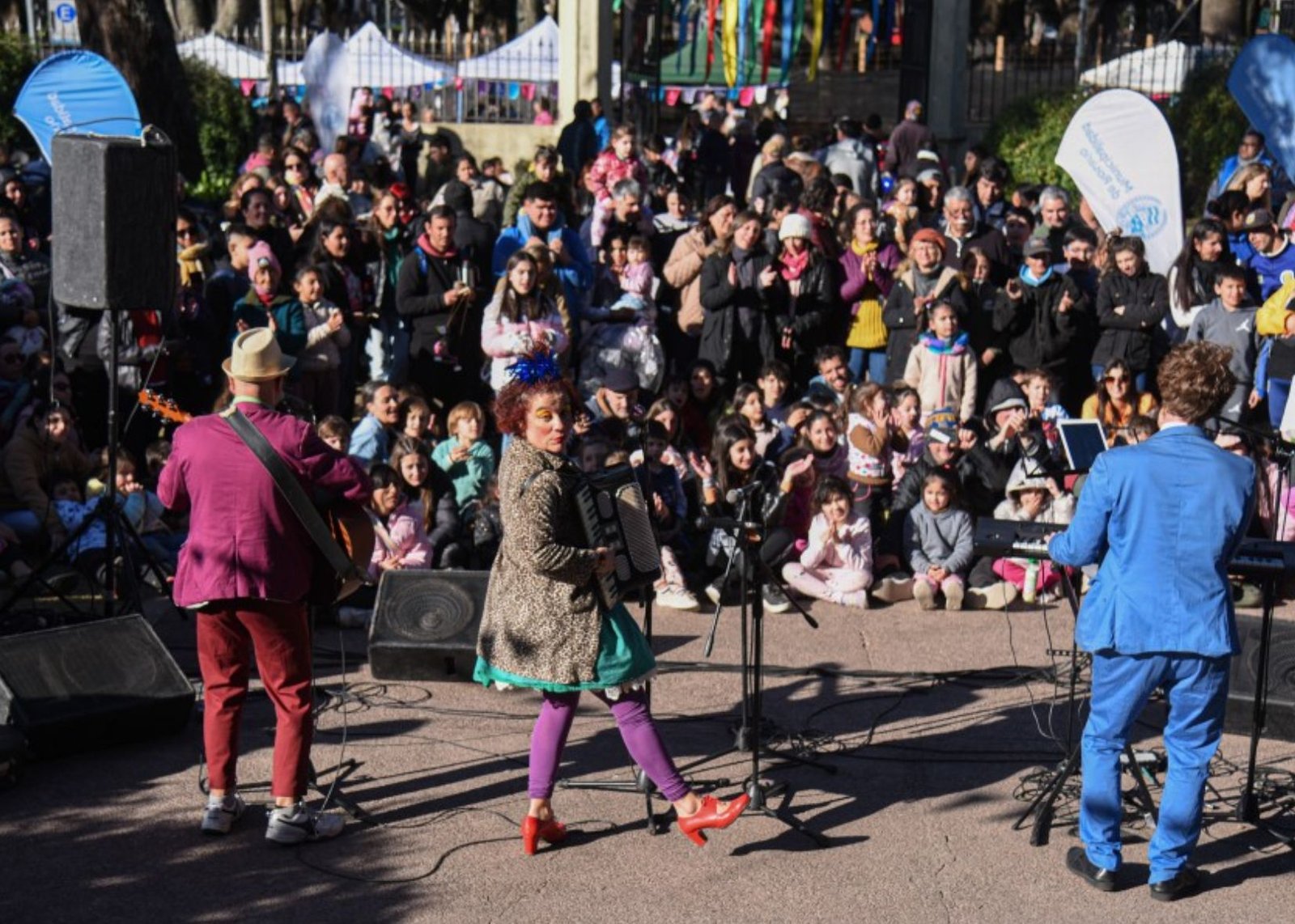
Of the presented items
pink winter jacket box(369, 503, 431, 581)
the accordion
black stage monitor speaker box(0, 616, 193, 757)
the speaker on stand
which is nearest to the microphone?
the accordion

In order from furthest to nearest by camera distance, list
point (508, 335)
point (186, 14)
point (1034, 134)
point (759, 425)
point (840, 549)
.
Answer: point (186, 14), point (1034, 134), point (508, 335), point (759, 425), point (840, 549)

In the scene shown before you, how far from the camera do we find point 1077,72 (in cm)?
2059

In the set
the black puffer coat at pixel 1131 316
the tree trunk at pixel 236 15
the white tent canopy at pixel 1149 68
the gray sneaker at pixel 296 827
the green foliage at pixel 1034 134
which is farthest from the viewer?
the tree trunk at pixel 236 15

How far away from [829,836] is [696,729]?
118 centimetres

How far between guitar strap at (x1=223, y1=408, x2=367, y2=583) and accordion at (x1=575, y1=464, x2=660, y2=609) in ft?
2.75

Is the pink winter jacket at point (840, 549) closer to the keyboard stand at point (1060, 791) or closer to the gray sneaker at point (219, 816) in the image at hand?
the keyboard stand at point (1060, 791)

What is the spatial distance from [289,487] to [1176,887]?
122 inches

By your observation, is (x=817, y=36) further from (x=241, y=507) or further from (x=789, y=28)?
(x=241, y=507)

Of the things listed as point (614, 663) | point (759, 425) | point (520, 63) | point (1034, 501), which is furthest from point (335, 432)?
point (520, 63)

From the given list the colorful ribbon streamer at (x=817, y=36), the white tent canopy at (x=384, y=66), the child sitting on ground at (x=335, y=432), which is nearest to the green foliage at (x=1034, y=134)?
the colorful ribbon streamer at (x=817, y=36)

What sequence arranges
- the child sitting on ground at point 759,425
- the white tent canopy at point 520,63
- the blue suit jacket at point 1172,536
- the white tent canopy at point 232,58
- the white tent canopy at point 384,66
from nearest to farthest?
the blue suit jacket at point 1172,536 → the child sitting on ground at point 759,425 → the white tent canopy at point 520,63 → the white tent canopy at point 384,66 → the white tent canopy at point 232,58

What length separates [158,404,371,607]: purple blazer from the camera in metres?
5.75

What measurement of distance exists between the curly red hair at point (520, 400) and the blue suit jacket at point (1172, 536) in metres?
1.70

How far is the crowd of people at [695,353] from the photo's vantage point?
30.1 ft
